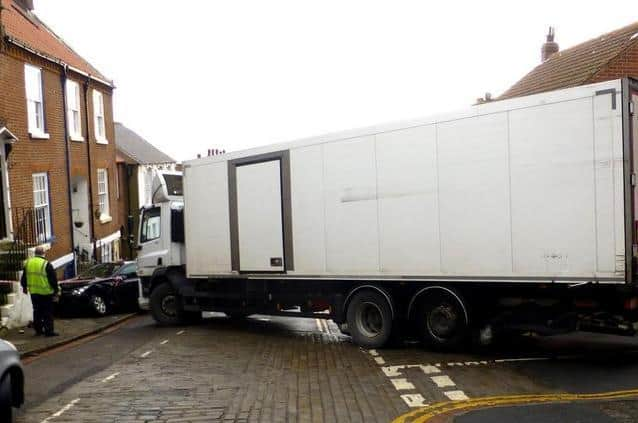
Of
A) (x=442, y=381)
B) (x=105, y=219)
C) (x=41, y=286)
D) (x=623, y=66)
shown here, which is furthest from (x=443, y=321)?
(x=105, y=219)

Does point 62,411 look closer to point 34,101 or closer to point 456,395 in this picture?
point 456,395

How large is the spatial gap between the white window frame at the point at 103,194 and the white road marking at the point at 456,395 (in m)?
19.1

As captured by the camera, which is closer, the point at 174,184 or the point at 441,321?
the point at 441,321

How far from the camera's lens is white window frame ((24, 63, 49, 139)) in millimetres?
18188

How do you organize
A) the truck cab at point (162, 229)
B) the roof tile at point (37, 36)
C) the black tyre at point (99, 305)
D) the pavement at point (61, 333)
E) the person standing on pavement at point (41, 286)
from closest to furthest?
the pavement at point (61, 333)
the person standing on pavement at point (41, 286)
the truck cab at point (162, 229)
the black tyre at point (99, 305)
the roof tile at point (37, 36)

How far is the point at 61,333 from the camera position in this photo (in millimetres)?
13055

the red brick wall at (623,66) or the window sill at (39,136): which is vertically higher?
the red brick wall at (623,66)

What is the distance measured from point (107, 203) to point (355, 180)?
17.1m

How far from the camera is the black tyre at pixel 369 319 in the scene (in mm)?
9727

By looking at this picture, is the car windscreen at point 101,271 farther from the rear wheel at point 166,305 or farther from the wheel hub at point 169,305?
the wheel hub at point 169,305

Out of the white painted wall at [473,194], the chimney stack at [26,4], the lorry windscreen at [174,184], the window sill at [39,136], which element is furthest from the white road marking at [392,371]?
the chimney stack at [26,4]

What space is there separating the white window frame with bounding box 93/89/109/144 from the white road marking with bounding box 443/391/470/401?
63.2ft

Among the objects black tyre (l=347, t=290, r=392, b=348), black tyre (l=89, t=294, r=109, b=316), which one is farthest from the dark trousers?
black tyre (l=347, t=290, r=392, b=348)

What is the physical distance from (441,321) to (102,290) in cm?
997
